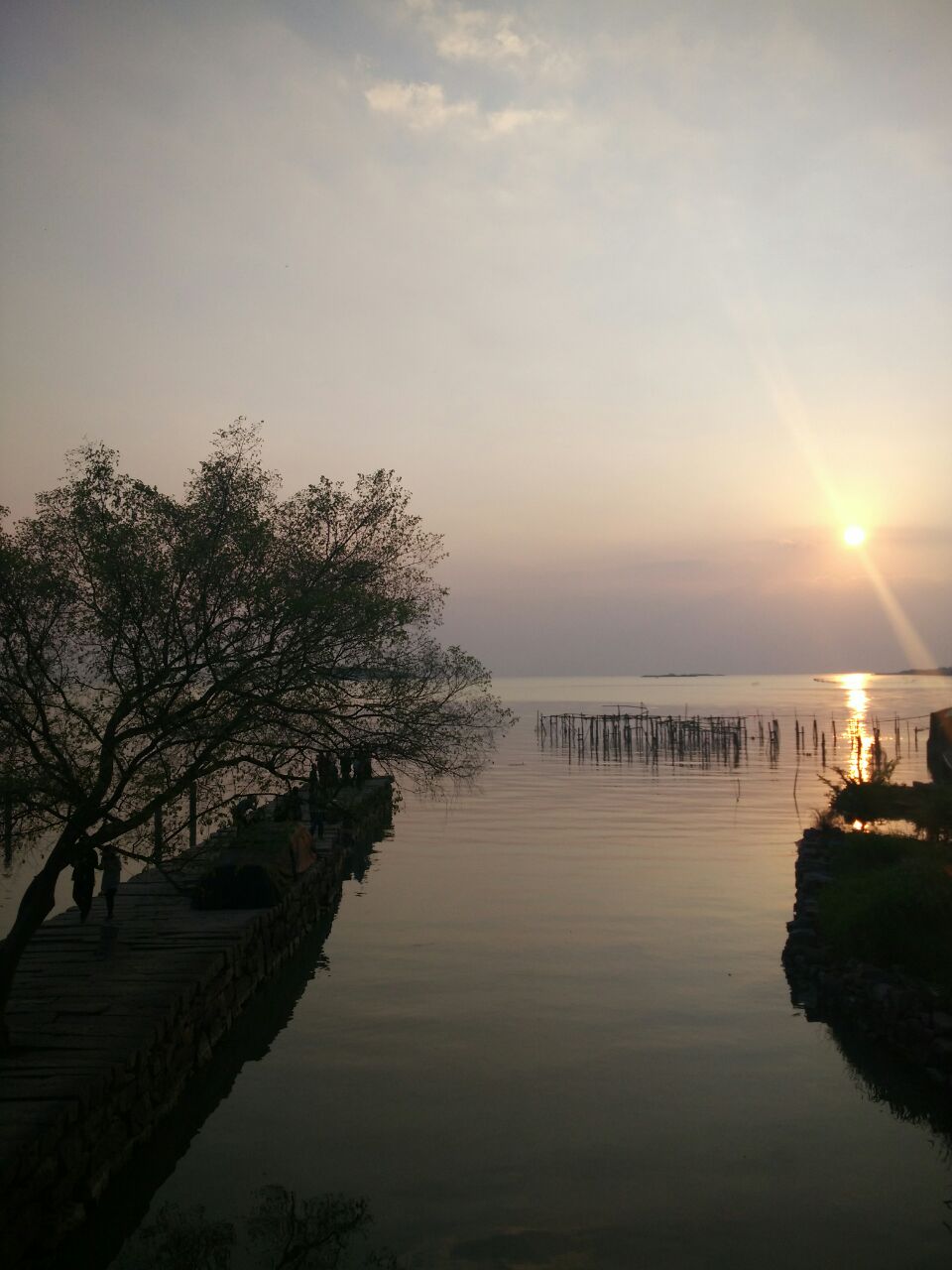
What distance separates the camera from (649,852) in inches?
1437

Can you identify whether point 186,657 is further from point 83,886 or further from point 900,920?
point 900,920

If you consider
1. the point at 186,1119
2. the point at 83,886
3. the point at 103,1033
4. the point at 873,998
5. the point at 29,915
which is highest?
the point at 29,915

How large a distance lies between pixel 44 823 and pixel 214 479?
18.2 ft

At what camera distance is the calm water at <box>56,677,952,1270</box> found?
Result: 11.4 m

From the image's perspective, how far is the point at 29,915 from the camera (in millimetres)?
12836

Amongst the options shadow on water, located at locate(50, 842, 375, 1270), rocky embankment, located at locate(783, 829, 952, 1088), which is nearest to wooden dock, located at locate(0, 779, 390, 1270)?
shadow on water, located at locate(50, 842, 375, 1270)

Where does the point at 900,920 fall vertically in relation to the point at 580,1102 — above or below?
above

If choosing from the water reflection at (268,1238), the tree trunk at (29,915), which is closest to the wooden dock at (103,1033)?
the tree trunk at (29,915)

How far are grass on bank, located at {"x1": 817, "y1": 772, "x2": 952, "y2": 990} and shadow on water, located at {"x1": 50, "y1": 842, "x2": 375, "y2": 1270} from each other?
11373mm

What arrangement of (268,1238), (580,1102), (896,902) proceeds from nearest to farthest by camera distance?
(268,1238)
(580,1102)
(896,902)

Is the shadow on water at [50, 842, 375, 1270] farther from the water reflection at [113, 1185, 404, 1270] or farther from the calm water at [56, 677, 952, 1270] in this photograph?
the water reflection at [113, 1185, 404, 1270]

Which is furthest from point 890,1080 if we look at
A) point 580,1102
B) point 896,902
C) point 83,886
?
point 83,886

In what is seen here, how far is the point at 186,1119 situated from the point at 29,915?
4.25m

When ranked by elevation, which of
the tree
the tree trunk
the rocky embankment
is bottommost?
the rocky embankment
